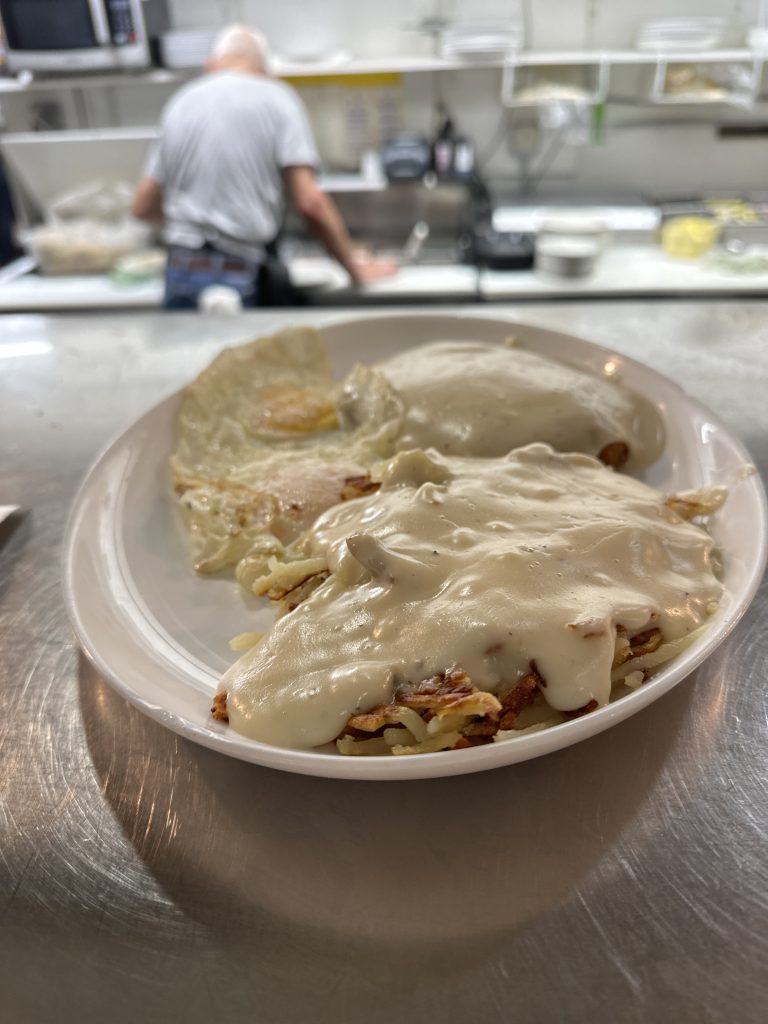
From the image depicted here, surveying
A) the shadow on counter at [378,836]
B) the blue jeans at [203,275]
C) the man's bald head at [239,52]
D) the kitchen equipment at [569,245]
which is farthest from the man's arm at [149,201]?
the shadow on counter at [378,836]

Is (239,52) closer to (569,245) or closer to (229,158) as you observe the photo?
(229,158)

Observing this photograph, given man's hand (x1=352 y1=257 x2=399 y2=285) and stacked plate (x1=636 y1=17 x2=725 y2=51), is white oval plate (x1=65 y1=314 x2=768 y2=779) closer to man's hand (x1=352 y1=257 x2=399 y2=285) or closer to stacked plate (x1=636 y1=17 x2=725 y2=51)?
man's hand (x1=352 y1=257 x2=399 y2=285)

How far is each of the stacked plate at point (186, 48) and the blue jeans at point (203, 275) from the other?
51.9 inches

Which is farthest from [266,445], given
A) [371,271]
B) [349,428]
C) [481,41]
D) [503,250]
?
[481,41]

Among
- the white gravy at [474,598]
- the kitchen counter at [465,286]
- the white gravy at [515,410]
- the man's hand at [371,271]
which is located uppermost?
the white gravy at [474,598]

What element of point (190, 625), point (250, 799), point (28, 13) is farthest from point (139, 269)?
point (250, 799)

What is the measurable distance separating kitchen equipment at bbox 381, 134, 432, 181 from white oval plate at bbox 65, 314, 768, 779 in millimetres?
2839

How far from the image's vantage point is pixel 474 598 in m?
0.91

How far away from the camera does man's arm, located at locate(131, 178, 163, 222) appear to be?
146 inches

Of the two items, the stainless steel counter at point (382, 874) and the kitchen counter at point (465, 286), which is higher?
the stainless steel counter at point (382, 874)

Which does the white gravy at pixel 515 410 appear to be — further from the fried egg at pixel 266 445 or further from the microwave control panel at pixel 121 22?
the microwave control panel at pixel 121 22

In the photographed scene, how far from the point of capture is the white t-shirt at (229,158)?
3418 mm

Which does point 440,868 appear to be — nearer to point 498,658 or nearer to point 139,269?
point 498,658

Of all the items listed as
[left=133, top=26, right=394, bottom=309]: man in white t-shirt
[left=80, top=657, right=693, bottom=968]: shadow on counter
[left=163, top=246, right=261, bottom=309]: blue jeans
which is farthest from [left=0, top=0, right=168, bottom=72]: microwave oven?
[left=80, top=657, right=693, bottom=968]: shadow on counter
